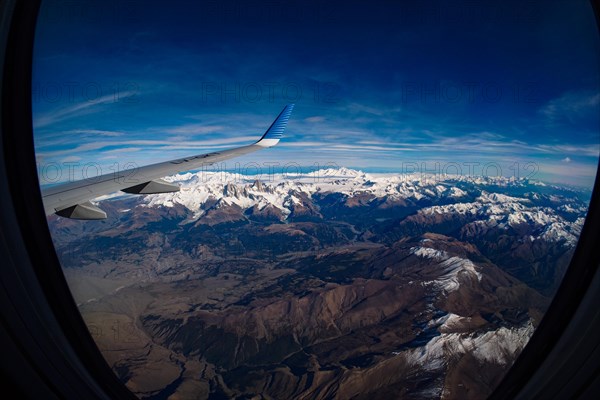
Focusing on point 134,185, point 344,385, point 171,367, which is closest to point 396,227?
point 344,385

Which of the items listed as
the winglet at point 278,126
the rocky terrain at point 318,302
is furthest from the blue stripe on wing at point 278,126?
the rocky terrain at point 318,302

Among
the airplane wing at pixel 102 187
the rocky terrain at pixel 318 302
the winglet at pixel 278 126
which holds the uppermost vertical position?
the winglet at pixel 278 126

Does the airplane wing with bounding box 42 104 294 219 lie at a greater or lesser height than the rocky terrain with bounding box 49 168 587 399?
greater

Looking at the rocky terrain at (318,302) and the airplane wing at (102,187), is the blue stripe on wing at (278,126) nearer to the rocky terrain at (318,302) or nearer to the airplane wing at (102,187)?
the airplane wing at (102,187)

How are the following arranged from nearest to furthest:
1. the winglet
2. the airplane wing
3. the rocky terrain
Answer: the airplane wing → the winglet → the rocky terrain

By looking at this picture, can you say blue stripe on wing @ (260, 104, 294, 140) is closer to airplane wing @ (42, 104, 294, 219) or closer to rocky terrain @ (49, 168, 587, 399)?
airplane wing @ (42, 104, 294, 219)

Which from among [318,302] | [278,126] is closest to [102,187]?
[278,126]

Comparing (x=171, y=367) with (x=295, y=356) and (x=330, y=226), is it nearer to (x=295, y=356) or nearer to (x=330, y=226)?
(x=295, y=356)

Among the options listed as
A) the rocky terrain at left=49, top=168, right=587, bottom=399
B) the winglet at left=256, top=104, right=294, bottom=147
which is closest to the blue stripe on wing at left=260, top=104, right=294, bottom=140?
the winglet at left=256, top=104, right=294, bottom=147

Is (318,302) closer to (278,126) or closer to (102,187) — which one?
(278,126)

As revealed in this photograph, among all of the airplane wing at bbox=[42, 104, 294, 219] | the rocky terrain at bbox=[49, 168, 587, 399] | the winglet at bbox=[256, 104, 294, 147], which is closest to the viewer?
the airplane wing at bbox=[42, 104, 294, 219]
